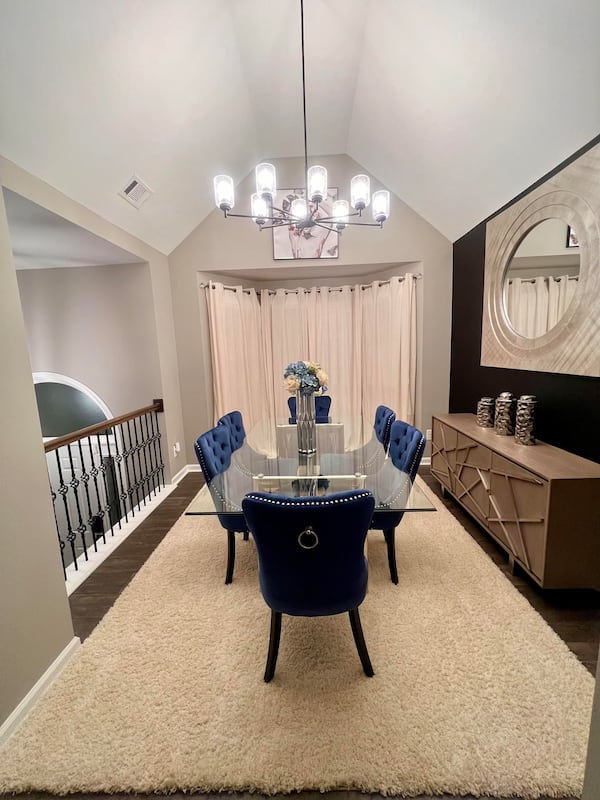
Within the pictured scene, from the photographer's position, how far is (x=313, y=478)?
188cm

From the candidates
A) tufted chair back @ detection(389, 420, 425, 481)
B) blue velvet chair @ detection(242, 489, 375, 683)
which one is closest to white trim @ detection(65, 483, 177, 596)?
blue velvet chair @ detection(242, 489, 375, 683)

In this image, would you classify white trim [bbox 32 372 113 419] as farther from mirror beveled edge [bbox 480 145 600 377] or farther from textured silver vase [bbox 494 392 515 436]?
mirror beveled edge [bbox 480 145 600 377]

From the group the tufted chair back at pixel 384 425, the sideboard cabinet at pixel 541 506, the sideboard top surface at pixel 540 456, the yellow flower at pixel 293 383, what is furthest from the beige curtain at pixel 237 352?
the sideboard cabinet at pixel 541 506

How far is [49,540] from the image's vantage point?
1482 mm

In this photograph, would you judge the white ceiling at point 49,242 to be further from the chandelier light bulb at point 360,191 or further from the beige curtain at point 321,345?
the chandelier light bulb at point 360,191

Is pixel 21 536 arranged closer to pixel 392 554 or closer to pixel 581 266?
pixel 392 554

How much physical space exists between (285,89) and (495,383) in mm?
3199

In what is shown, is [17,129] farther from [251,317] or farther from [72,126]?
[251,317]

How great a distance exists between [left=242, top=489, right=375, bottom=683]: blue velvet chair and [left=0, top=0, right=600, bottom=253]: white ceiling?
240cm

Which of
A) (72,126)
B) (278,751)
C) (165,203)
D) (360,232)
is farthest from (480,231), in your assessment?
(278,751)

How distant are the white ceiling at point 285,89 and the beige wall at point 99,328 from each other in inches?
29.2

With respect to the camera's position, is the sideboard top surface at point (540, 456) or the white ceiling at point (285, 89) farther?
the sideboard top surface at point (540, 456)

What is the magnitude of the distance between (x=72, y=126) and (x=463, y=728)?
3646mm

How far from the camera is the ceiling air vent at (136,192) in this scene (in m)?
2.50
